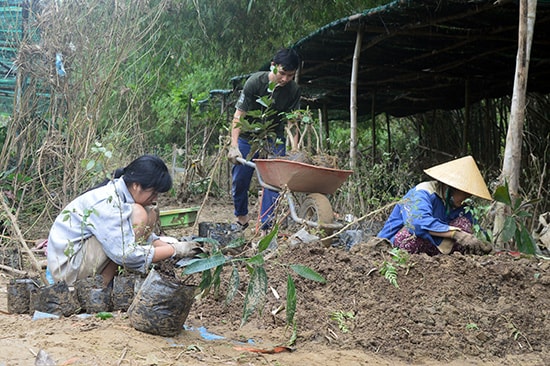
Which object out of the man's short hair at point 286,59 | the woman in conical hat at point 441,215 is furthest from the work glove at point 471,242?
the man's short hair at point 286,59

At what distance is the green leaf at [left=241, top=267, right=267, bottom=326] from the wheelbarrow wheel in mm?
1927

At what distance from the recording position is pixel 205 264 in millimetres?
2699

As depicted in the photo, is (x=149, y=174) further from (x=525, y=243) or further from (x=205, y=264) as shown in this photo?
(x=525, y=243)

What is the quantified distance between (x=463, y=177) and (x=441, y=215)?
0.34 meters

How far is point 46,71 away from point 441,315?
344cm

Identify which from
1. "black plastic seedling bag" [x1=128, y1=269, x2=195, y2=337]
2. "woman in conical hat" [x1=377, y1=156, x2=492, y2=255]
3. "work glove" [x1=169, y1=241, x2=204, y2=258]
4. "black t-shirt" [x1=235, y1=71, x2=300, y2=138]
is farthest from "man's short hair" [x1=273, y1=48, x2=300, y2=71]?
"black plastic seedling bag" [x1=128, y1=269, x2=195, y2=337]

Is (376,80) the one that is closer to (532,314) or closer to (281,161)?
(281,161)

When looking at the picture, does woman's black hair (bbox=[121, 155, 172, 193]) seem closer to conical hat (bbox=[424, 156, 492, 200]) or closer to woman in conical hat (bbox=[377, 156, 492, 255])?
woman in conical hat (bbox=[377, 156, 492, 255])

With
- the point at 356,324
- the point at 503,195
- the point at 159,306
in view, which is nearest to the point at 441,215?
the point at 503,195

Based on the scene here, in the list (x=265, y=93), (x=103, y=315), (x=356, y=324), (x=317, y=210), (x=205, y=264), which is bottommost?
(x=356, y=324)

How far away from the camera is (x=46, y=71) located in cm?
491

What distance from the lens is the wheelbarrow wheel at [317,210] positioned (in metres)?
4.78

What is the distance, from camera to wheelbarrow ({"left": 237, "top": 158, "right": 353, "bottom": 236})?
15.3 feet

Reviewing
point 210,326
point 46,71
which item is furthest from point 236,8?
point 210,326
